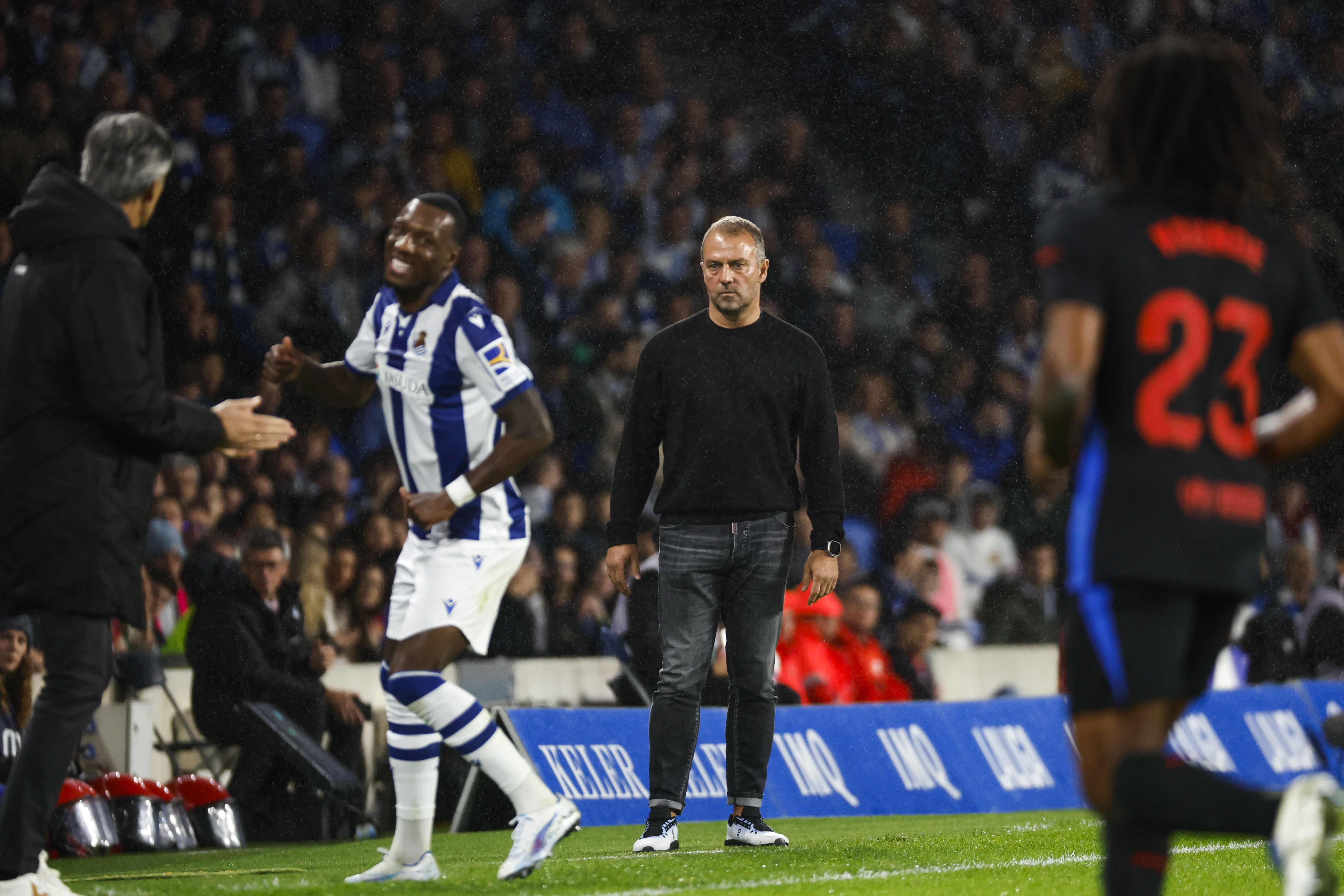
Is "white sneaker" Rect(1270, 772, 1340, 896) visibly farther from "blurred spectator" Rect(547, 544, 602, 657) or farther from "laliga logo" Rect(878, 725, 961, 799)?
"blurred spectator" Rect(547, 544, 602, 657)

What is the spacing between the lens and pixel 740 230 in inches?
258

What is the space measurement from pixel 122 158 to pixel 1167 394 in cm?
287

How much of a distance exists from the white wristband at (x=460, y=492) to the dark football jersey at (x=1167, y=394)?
2328 millimetres

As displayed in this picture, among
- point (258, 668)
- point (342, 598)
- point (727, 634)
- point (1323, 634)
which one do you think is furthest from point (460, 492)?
point (1323, 634)

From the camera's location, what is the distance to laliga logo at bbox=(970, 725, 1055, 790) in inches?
387

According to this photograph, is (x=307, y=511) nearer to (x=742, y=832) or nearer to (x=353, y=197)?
(x=353, y=197)

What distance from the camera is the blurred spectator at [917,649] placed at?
11297 mm

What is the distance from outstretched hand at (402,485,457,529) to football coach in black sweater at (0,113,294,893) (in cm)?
79

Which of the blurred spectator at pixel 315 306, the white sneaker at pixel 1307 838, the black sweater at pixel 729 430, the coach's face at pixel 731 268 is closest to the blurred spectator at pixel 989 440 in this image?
the blurred spectator at pixel 315 306

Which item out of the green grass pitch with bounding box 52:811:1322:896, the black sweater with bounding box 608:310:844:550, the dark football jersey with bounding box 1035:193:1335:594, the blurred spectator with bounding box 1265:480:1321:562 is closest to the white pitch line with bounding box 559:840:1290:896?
the green grass pitch with bounding box 52:811:1322:896

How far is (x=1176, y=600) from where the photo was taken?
3064 millimetres

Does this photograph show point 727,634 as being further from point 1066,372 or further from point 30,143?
point 30,143

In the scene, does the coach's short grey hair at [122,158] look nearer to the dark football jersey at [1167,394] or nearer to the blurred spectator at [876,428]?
the dark football jersey at [1167,394]

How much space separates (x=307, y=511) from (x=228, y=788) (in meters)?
2.36
